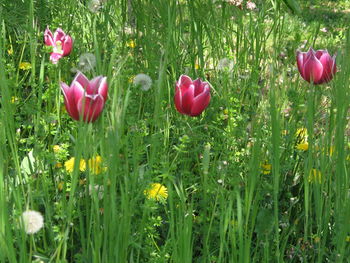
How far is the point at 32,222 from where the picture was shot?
0.93 meters

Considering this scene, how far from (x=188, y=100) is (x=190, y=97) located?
15 mm

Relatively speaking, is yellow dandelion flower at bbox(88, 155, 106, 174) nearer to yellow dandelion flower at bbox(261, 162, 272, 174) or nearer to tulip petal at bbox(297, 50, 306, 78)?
yellow dandelion flower at bbox(261, 162, 272, 174)

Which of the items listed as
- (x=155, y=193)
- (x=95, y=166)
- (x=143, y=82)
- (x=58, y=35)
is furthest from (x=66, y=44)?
(x=95, y=166)

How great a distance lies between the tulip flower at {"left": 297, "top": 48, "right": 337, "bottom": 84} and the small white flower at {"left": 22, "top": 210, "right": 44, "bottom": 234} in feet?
2.52

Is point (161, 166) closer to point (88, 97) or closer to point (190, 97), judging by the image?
point (190, 97)

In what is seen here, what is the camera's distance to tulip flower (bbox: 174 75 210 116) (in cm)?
134

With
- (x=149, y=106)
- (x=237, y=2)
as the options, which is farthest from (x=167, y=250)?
(x=237, y=2)

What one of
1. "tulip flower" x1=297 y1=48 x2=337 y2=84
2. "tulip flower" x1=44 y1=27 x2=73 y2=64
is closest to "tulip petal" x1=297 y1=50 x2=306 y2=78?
"tulip flower" x1=297 y1=48 x2=337 y2=84

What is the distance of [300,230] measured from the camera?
4.70ft

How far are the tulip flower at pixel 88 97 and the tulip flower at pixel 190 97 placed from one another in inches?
11.4

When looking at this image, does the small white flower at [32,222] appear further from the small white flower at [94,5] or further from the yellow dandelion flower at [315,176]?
the small white flower at [94,5]

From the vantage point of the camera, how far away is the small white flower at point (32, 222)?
3.02 feet

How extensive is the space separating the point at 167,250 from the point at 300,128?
718 mm

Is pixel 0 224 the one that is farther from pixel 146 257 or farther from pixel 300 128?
pixel 300 128
